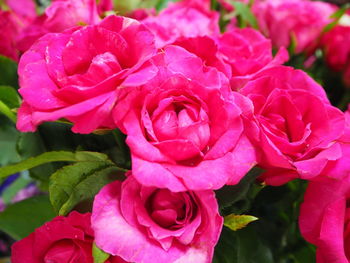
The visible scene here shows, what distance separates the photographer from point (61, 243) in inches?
12.7

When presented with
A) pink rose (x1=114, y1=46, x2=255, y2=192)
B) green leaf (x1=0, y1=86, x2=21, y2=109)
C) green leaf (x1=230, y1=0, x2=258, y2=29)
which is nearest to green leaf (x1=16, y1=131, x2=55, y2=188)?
green leaf (x1=0, y1=86, x2=21, y2=109)

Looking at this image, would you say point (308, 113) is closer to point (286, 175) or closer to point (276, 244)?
point (286, 175)

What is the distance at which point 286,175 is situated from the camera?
29 centimetres

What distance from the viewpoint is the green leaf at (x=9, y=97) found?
0.37 metres

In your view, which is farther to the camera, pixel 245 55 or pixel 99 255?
pixel 245 55

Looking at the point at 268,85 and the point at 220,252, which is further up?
the point at 268,85

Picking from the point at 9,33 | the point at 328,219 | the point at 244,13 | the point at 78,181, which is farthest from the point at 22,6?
the point at 328,219

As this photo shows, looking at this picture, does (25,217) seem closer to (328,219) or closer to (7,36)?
(7,36)

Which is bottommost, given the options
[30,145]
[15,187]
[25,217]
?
[15,187]

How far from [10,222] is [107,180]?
0.18 meters

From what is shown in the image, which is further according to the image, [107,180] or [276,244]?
[276,244]

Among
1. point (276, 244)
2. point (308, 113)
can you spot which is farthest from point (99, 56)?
point (276, 244)

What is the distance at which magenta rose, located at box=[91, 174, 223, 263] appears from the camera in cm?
25

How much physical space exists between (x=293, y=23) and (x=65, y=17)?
301 millimetres
